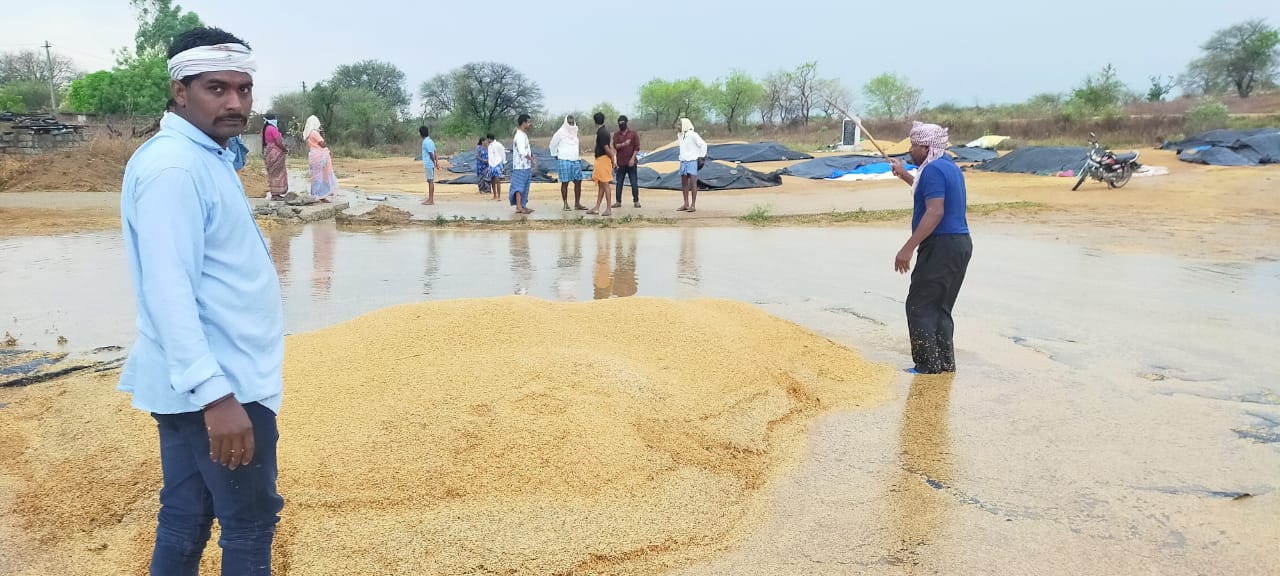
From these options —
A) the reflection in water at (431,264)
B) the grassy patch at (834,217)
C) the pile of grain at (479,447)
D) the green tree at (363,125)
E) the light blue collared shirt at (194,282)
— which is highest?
the green tree at (363,125)

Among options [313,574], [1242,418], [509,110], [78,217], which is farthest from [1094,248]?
[509,110]

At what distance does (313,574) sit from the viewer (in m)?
2.45

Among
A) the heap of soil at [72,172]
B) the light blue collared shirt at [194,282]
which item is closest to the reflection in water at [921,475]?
the light blue collared shirt at [194,282]

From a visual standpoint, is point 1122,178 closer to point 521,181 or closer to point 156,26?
point 521,181

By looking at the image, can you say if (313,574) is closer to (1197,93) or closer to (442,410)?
(442,410)

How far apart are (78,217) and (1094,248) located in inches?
514

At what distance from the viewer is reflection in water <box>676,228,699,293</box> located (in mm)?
7328

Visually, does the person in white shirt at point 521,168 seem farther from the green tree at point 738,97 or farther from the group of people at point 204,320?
the green tree at point 738,97

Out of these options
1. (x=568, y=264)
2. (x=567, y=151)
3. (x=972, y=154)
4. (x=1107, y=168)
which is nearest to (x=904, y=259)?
(x=568, y=264)

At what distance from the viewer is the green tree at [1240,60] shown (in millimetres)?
45406

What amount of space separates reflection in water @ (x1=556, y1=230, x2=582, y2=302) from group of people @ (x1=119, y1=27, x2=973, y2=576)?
4569 mm

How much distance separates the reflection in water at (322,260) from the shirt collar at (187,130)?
15.9 feet

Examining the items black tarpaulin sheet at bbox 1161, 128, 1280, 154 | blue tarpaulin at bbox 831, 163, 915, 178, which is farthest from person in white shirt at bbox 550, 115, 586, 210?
black tarpaulin sheet at bbox 1161, 128, 1280, 154

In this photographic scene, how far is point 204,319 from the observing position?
69.6 inches
